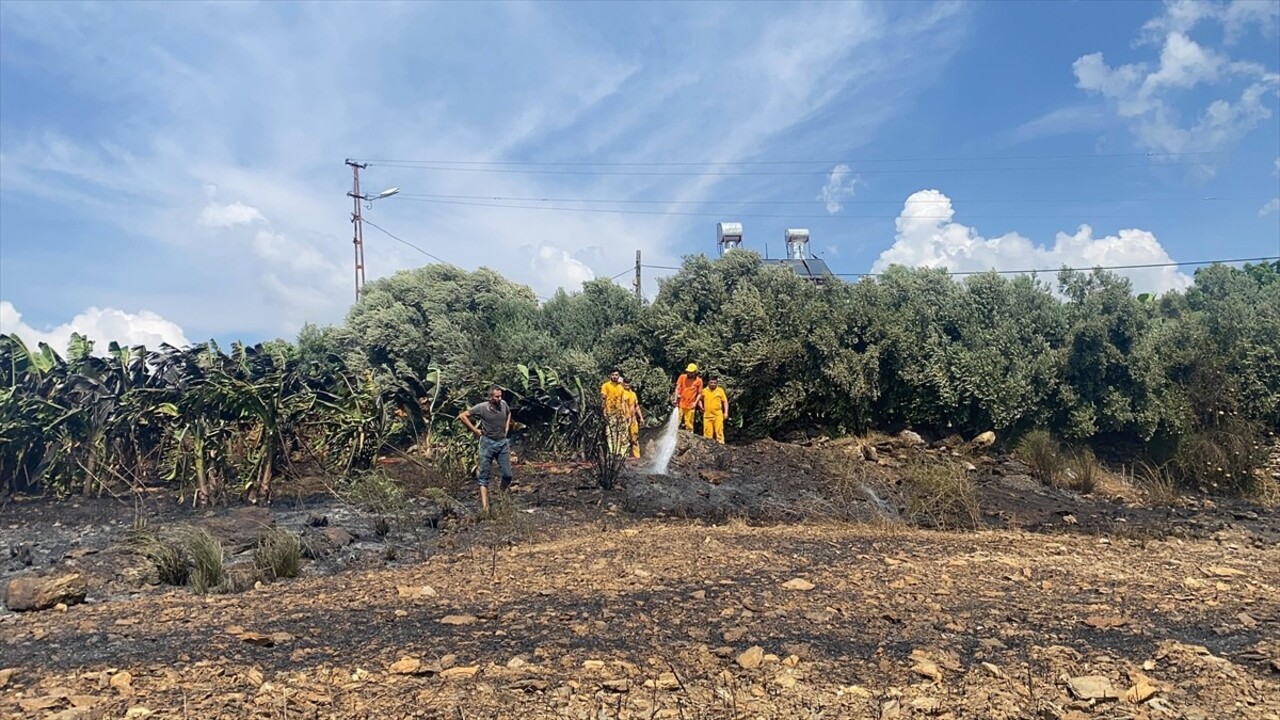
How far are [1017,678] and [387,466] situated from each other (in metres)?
10.2

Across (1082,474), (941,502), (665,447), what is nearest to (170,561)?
(665,447)

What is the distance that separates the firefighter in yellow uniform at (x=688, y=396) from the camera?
14.9 m

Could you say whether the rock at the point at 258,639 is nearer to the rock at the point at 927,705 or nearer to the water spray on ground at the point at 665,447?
the rock at the point at 927,705

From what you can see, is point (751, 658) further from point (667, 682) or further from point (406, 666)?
point (406, 666)

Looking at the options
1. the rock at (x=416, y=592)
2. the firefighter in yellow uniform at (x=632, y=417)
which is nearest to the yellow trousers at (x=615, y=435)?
the firefighter in yellow uniform at (x=632, y=417)

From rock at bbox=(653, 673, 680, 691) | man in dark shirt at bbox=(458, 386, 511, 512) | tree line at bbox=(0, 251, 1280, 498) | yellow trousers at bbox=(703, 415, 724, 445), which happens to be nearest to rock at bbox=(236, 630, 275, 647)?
rock at bbox=(653, 673, 680, 691)

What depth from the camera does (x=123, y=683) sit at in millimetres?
4340

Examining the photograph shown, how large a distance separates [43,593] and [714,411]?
997cm

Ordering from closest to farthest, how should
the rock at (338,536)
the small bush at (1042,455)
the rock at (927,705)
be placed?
1. the rock at (927,705)
2. the rock at (338,536)
3. the small bush at (1042,455)

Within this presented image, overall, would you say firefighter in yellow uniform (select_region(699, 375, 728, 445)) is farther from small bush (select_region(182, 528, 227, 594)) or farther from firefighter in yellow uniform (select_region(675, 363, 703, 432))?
small bush (select_region(182, 528, 227, 594))

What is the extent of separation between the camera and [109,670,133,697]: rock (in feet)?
13.9

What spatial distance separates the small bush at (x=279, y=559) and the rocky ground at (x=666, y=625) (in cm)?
26

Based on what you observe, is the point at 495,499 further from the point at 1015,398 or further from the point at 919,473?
the point at 1015,398

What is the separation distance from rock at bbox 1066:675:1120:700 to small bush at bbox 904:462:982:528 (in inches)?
212
